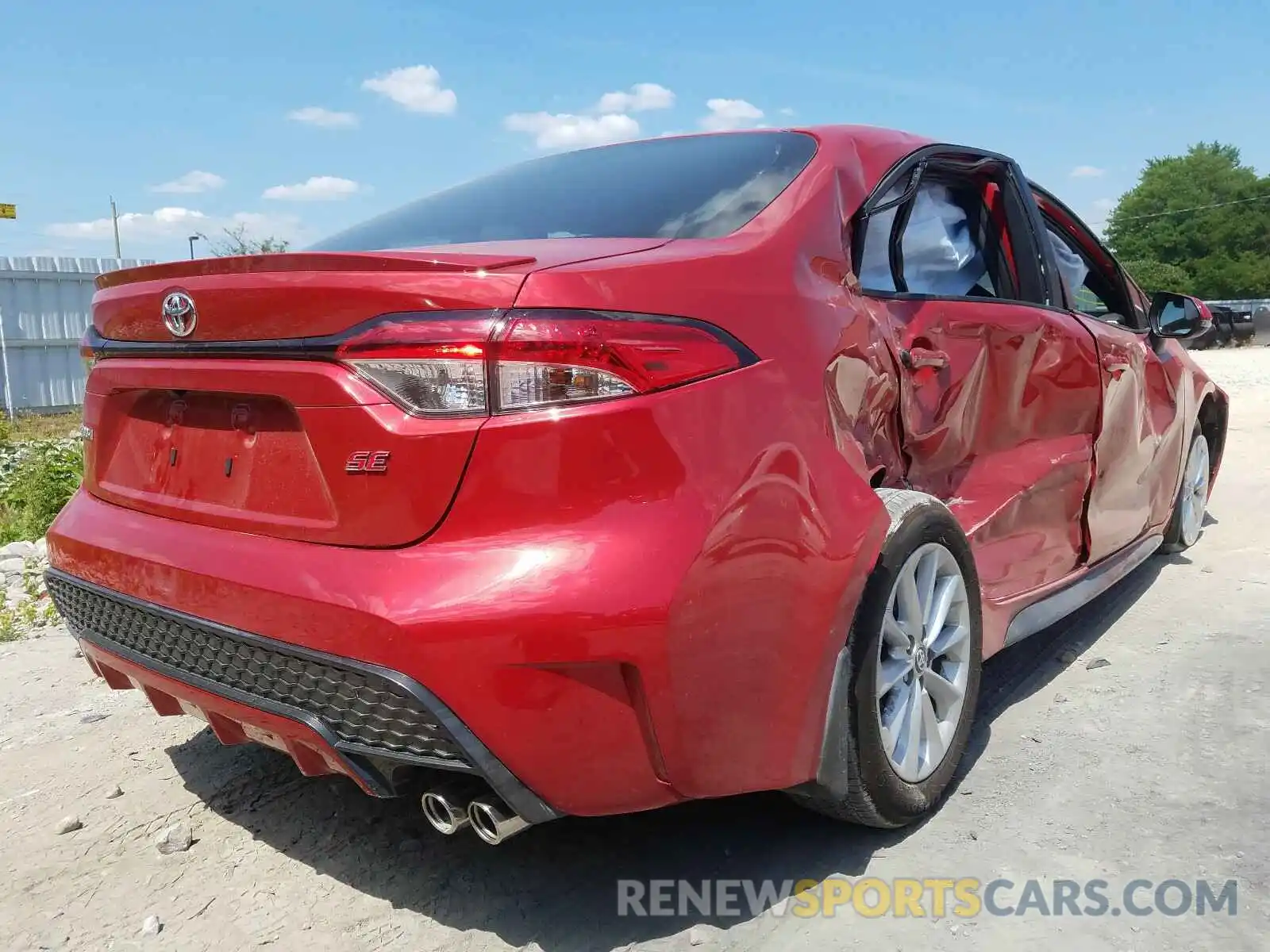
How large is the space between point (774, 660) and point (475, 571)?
2.00 ft

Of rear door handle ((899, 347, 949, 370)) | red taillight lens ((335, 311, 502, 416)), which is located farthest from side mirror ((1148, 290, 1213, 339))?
red taillight lens ((335, 311, 502, 416))

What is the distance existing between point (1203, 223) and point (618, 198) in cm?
7117

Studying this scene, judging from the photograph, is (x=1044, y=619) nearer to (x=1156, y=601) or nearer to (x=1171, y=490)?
(x=1156, y=601)

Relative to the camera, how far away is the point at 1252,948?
201 cm

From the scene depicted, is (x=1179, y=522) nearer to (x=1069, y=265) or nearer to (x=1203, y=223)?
(x=1069, y=265)

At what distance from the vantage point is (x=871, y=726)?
224cm

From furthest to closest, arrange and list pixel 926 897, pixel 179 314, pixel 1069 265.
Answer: pixel 1069 265
pixel 926 897
pixel 179 314

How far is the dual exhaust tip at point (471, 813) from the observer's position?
6.23 ft

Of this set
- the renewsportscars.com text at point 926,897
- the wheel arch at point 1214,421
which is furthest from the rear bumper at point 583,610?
the wheel arch at point 1214,421

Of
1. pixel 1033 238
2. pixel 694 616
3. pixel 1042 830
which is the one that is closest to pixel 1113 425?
pixel 1033 238

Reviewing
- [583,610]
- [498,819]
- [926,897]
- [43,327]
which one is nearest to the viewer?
[583,610]

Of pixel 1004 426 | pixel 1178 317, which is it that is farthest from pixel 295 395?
pixel 1178 317

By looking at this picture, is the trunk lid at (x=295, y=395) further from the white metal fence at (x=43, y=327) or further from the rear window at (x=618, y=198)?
the white metal fence at (x=43, y=327)

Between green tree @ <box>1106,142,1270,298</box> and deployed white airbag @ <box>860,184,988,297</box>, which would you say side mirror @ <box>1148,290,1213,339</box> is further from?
green tree @ <box>1106,142,1270,298</box>
